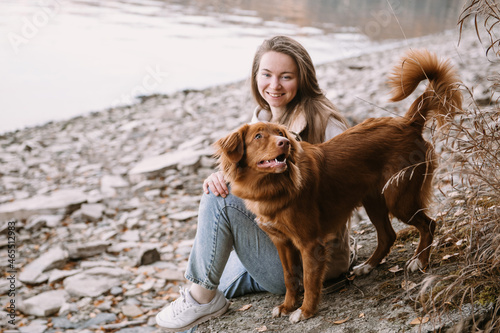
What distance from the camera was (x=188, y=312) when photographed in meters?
3.11

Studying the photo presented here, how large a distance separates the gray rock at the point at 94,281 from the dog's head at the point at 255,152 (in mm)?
2510

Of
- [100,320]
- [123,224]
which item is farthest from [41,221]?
[100,320]

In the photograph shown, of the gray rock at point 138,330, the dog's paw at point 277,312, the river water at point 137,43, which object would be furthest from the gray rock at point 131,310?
the river water at point 137,43

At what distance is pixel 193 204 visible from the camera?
20.1 feet

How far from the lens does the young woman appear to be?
9.73ft

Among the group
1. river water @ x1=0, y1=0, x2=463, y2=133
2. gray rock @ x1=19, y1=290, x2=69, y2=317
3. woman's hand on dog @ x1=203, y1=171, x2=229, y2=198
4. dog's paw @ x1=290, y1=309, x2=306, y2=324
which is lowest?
gray rock @ x1=19, y1=290, x2=69, y2=317

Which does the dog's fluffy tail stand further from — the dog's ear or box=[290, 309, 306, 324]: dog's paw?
box=[290, 309, 306, 324]: dog's paw

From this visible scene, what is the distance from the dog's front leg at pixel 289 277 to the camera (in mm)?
2902

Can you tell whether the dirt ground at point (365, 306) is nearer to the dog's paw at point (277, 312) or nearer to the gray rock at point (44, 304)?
the dog's paw at point (277, 312)

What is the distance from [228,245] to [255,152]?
29.0 inches

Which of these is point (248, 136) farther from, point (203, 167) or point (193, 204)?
point (203, 167)

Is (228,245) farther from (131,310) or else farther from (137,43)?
(137,43)

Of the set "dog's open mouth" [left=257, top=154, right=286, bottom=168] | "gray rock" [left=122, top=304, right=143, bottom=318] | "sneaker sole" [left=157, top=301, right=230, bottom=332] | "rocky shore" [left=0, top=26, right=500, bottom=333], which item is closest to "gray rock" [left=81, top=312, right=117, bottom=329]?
"rocky shore" [left=0, top=26, right=500, bottom=333]

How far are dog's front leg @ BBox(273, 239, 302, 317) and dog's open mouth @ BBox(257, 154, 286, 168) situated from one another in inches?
22.5
